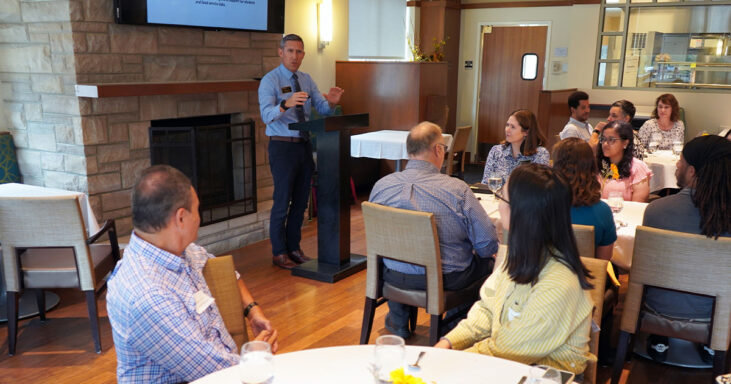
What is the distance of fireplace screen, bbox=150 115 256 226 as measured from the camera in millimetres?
4895

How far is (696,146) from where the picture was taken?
2791mm

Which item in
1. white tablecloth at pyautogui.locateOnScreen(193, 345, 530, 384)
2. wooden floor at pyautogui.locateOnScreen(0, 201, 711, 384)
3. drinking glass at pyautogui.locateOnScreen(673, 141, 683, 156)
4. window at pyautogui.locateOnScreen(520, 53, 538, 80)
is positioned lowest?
wooden floor at pyautogui.locateOnScreen(0, 201, 711, 384)

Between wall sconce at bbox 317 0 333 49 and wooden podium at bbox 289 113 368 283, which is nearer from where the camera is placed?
wooden podium at bbox 289 113 368 283

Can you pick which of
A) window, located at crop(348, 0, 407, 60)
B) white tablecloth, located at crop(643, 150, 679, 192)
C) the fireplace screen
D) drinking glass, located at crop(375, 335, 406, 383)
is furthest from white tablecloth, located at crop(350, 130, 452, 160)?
drinking glass, located at crop(375, 335, 406, 383)

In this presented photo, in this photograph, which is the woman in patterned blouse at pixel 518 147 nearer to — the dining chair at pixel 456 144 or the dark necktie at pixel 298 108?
the dark necktie at pixel 298 108

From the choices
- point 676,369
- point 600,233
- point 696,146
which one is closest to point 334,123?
point 600,233

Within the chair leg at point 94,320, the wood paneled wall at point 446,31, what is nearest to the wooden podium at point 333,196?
the chair leg at point 94,320

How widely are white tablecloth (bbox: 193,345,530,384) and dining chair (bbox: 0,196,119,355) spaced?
6.80 feet

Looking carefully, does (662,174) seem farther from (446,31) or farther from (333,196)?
(446,31)

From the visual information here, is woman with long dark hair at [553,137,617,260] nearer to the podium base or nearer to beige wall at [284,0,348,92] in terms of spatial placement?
the podium base

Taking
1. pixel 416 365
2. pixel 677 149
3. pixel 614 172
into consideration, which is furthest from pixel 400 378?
pixel 677 149

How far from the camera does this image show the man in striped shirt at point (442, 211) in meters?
3.02

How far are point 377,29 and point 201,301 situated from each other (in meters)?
7.24

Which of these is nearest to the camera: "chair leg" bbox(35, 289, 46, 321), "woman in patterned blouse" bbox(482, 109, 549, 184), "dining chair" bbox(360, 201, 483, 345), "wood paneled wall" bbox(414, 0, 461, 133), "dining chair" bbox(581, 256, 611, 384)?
"dining chair" bbox(581, 256, 611, 384)
